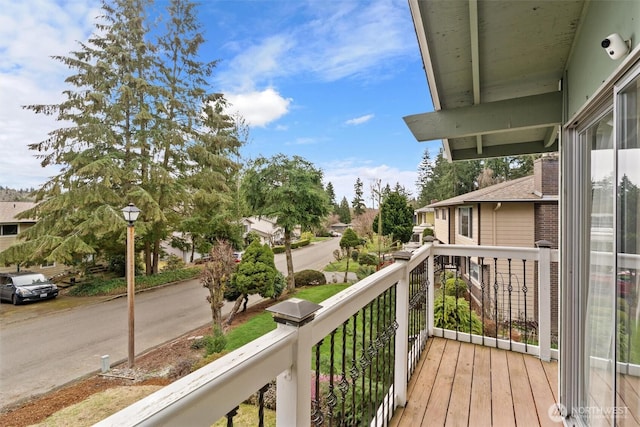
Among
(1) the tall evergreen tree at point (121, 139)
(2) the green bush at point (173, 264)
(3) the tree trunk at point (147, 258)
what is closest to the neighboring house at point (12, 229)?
(1) the tall evergreen tree at point (121, 139)

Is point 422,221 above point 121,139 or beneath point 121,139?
beneath

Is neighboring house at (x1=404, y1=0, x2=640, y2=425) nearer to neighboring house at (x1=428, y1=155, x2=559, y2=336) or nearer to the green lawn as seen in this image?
the green lawn

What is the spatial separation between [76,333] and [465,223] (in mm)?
12504

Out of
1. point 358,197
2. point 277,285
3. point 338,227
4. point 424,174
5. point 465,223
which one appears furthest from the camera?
point 338,227

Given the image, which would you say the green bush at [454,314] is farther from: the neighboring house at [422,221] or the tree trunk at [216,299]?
the neighboring house at [422,221]

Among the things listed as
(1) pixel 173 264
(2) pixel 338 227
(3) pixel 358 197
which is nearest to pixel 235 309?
(1) pixel 173 264

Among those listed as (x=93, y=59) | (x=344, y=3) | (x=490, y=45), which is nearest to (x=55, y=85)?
(x=93, y=59)

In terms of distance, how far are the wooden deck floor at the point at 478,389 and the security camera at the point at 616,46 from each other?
6.81 ft

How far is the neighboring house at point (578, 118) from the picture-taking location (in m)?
1.16

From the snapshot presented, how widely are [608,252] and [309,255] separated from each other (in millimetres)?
21142

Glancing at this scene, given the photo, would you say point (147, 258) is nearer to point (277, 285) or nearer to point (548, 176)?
point (277, 285)

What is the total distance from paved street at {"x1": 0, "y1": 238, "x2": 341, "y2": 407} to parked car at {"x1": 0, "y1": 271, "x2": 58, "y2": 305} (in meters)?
0.30

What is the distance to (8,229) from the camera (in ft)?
47.1

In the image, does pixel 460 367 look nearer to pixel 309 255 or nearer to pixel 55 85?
pixel 55 85
